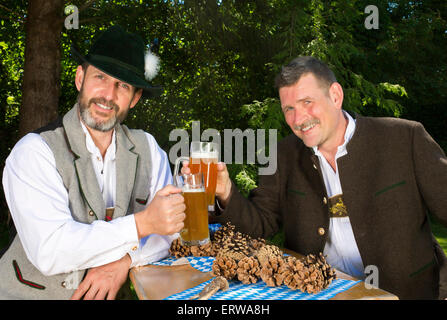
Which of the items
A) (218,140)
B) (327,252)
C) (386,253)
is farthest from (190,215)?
(218,140)

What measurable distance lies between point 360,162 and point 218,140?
4935 mm

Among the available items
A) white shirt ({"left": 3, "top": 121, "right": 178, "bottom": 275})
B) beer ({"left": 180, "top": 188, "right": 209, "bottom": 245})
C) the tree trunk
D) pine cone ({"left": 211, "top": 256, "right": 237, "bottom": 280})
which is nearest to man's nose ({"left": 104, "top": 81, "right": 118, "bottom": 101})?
white shirt ({"left": 3, "top": 121, "right": 178, "bottom": 275})

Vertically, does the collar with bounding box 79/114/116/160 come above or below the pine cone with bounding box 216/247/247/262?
above

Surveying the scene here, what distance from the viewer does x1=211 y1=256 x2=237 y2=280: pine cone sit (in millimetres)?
1834

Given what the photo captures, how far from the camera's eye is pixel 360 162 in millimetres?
2672

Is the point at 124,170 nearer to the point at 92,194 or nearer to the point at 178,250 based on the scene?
the point at 92,194

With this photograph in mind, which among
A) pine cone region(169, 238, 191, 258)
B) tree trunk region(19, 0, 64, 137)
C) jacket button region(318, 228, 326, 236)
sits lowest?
pine cone region(169, 238, 191, 258)

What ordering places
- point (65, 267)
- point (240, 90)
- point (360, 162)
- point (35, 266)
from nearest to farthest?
point (65, 267), point (35, 266), point (360, 162), point (240, 90)

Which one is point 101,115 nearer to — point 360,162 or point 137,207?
point 137,207

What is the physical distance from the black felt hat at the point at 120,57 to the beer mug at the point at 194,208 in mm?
662

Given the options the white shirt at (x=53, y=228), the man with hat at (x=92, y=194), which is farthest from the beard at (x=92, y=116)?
the white shirt at (x=53, y=228)

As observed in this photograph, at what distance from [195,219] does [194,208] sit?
0.07 meters

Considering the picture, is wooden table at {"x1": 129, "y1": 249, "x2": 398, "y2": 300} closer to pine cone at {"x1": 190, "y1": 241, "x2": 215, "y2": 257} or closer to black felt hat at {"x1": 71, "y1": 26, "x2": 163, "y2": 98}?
pine cone at {"x1": 190, "y1": 241, "x2": 215, "y2": 257}

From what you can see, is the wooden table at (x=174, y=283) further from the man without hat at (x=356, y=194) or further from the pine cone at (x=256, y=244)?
the man without hat at (x=356, y=194)
